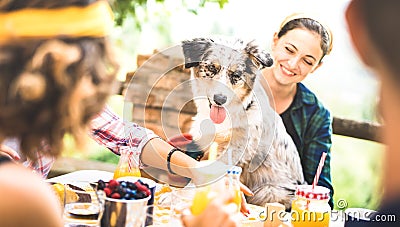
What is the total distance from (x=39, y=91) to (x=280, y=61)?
7.06ft

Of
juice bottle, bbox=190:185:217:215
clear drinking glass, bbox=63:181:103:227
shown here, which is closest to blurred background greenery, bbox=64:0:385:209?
clear drinking glass, bbox=63:181:103:227

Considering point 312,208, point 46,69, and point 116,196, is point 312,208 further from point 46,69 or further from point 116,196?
point 46,69

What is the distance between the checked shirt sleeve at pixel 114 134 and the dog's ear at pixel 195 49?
0.75 metres

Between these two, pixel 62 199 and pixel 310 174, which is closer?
pixel 62 199

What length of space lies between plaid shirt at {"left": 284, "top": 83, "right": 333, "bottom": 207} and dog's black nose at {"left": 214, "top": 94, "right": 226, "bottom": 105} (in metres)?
0.33

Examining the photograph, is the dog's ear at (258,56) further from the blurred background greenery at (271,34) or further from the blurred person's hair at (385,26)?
the blurred person's hair at (385,26)

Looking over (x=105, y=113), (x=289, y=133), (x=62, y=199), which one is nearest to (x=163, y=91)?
(x=289, y=133)

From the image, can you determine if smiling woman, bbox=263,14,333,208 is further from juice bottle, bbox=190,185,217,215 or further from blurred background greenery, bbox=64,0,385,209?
juice bottle, bbox=190,185,217,215

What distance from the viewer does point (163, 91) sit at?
411 cm

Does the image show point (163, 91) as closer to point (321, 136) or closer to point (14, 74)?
point (321, 136)

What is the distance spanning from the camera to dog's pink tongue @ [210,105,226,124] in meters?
3.24

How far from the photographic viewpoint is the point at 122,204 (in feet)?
5.56

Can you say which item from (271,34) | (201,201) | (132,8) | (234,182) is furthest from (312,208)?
(132,8)

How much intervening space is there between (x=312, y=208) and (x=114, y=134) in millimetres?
872
